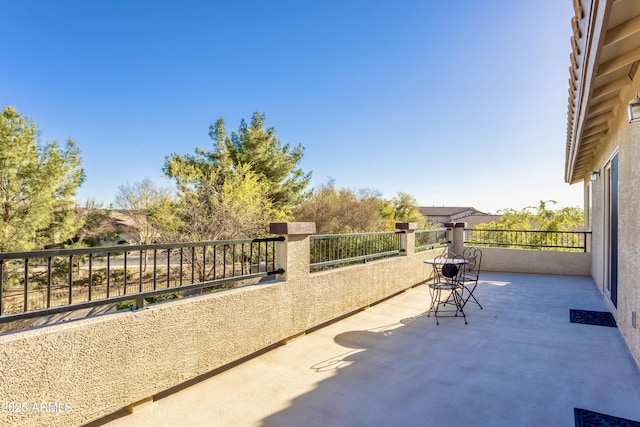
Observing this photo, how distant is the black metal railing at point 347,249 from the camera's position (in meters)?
4.57

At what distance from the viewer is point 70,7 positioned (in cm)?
1091

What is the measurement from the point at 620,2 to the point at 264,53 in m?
10.9

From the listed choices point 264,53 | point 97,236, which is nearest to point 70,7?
point 264,53

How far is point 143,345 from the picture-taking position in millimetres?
2449

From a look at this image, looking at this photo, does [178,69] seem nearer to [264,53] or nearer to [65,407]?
[264,53]

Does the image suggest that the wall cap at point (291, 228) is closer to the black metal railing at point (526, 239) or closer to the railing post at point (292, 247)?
the railing post at point (292, 247)

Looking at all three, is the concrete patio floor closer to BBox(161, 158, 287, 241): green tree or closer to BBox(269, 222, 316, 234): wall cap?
BBox(269, 222, 316, 234): wall cap

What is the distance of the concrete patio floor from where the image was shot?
7.72 feet

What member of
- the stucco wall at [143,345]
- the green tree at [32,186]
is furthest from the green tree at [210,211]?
the stucco wall at [143,345]

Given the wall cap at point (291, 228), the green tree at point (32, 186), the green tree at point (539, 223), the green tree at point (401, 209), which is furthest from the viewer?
the green tree at point (401, 209)

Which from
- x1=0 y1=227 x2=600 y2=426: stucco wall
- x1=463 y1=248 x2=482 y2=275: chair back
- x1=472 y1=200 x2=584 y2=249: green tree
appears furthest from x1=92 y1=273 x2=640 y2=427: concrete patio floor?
x1=472 y1=200 x2=584 y2=249: green tree

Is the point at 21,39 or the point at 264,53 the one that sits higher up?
the point at 21,39

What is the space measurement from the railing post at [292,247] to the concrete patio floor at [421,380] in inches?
33.3

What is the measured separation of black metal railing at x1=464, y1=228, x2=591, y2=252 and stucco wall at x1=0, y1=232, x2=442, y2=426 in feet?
25.8
